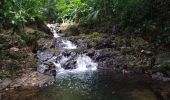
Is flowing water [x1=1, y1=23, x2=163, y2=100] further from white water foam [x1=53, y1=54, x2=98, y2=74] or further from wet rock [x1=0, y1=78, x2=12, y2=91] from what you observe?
wet rock [x1=0, y1=78, x2=12, y2=91]

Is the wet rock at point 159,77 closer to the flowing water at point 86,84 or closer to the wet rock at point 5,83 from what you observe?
the flowing water at point 86,84

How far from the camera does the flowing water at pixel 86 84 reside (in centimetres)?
1295

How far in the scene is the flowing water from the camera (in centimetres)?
1295

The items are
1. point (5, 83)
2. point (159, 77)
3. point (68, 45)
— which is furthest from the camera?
point (68, 45)

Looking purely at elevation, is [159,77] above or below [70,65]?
below

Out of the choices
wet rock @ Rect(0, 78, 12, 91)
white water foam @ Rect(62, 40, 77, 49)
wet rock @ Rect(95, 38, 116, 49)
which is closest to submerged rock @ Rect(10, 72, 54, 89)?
wet rock @ Rect(0, 78, 12, 91)

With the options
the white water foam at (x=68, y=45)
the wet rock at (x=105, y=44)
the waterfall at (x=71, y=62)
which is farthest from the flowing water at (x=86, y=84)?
the white water foam at (x=68, y=45)

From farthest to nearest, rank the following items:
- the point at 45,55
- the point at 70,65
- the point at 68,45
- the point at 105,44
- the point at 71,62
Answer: the point at 68,45 < the point at 105,44 < the point at 45,55 < the point at 71,62 < the point at 70,65

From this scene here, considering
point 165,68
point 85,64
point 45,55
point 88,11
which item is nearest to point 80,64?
point 85,64

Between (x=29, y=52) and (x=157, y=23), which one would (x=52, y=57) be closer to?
(x=29, y=52)

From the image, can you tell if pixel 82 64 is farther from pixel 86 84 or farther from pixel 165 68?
pixel 165 68

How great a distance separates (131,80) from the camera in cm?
1578

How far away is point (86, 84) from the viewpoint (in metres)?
15.0

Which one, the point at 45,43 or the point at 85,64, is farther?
the point at 45,43
